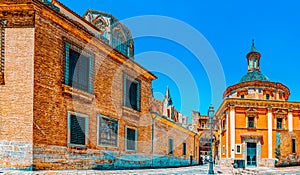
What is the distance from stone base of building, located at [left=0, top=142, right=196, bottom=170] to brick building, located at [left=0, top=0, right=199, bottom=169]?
0.10ft

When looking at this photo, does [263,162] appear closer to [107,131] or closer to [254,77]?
[254,77]

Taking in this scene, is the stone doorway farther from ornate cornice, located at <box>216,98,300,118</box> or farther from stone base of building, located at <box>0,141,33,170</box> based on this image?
stone base of building, located at <box>0,141,33,170</box>

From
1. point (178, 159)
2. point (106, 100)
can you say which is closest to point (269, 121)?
point (178, 159)


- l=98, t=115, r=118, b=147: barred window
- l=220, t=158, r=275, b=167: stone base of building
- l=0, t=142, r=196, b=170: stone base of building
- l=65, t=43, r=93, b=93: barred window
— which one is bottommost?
l=220, t=158, r=275, b=167: stone base of building

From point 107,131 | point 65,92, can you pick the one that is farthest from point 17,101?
point 107,131

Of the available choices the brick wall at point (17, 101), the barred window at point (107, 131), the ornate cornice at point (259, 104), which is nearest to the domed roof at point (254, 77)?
the ornate cornice at point (259, 104)

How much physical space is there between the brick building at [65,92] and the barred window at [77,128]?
0.13 ft

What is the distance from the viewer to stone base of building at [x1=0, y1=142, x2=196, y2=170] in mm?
9211

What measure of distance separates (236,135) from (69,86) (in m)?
22.4

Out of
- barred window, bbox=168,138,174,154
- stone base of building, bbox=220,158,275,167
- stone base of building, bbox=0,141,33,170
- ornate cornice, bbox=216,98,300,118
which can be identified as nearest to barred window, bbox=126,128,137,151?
barred window, bbox=168,138,174,154

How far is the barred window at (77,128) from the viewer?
11.5 metres

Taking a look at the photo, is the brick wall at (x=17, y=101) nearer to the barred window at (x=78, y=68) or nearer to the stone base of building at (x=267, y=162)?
the barred window at (x=78, y=68)

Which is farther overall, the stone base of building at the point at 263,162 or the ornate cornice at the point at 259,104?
the ornate cornice at the point at 259,104

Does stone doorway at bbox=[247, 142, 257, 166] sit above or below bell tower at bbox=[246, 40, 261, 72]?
below
